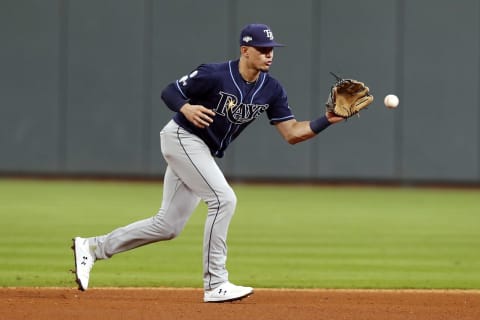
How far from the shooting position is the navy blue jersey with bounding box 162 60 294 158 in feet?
22.4

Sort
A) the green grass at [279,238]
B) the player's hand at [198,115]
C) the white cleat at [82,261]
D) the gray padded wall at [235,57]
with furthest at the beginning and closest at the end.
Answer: the gray padded wall at [235,57] → the green grass at [279,238] → the white cleat at [82,261] → the player's hand at [198,115]

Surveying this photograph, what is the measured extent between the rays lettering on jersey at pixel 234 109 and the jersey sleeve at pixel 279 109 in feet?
0.83

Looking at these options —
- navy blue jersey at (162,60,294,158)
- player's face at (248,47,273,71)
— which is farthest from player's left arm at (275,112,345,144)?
player's face at (248,47,273,71)

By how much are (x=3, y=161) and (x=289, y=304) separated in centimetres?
1367

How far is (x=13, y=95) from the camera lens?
19891 mm

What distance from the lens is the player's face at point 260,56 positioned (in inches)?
268

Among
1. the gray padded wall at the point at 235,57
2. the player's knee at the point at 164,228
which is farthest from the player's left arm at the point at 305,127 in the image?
the gray padded wall at the point at 235,57

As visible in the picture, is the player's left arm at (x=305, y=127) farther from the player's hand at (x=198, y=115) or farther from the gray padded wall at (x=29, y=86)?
the gray padded wall at (x=29, y=86)

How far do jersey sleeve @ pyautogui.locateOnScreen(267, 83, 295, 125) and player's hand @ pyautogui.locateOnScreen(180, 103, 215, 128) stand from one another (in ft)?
2.12

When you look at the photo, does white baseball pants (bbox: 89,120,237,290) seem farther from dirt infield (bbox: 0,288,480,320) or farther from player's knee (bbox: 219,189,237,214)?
dirt infield (bbox: 0,288,480,320)

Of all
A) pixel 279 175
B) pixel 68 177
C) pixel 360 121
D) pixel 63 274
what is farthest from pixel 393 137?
pixel 63 274

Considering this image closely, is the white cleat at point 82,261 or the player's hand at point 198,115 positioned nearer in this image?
the player's hand at point 198,115

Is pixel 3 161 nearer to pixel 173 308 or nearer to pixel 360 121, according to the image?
pixel 360 121

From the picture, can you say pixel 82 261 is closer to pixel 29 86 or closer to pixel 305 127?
pixel 305 127
